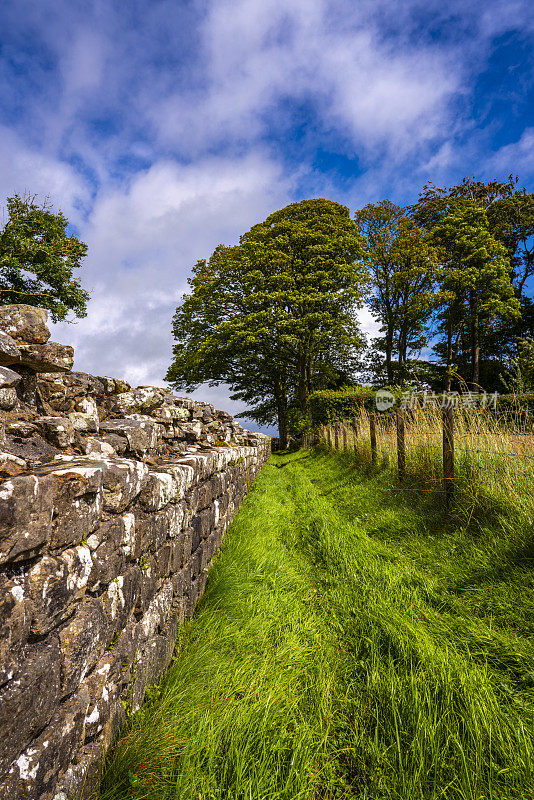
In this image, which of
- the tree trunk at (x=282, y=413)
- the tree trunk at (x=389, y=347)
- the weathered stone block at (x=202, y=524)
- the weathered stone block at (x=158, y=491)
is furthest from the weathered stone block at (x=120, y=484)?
the tree trunk at (x=389, y=347)

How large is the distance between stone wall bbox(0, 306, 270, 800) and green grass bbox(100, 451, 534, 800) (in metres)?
0.32

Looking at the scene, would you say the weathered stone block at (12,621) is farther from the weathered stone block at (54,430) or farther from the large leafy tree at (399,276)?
the large leafy tree at (399,276)

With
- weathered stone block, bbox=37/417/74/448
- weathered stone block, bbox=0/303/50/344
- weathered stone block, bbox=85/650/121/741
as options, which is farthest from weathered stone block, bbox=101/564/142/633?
weathered stone block, bbox=0/303/50/344

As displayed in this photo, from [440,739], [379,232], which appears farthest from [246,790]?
[379,232]

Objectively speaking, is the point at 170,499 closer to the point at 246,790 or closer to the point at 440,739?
the point at 246,790

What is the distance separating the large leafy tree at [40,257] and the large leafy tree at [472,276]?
77.3 feet

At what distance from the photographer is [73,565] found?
4.48ft

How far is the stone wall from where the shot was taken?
3.51 feet

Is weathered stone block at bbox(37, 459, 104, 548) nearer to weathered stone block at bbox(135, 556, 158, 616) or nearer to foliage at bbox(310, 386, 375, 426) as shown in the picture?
weathered stone block at bbox(135, 556, 158, 616)

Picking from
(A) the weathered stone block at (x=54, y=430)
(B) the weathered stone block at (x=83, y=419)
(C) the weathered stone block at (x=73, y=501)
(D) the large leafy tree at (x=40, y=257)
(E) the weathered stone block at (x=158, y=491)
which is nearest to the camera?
(C) the weathered stone block at (x=73, y=501)

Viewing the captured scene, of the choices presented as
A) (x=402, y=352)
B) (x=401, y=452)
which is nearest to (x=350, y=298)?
(x=402, y=352)

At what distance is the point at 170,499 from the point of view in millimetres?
2486

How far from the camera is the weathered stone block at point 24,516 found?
1.01m

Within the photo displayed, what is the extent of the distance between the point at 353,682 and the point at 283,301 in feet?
60.6
